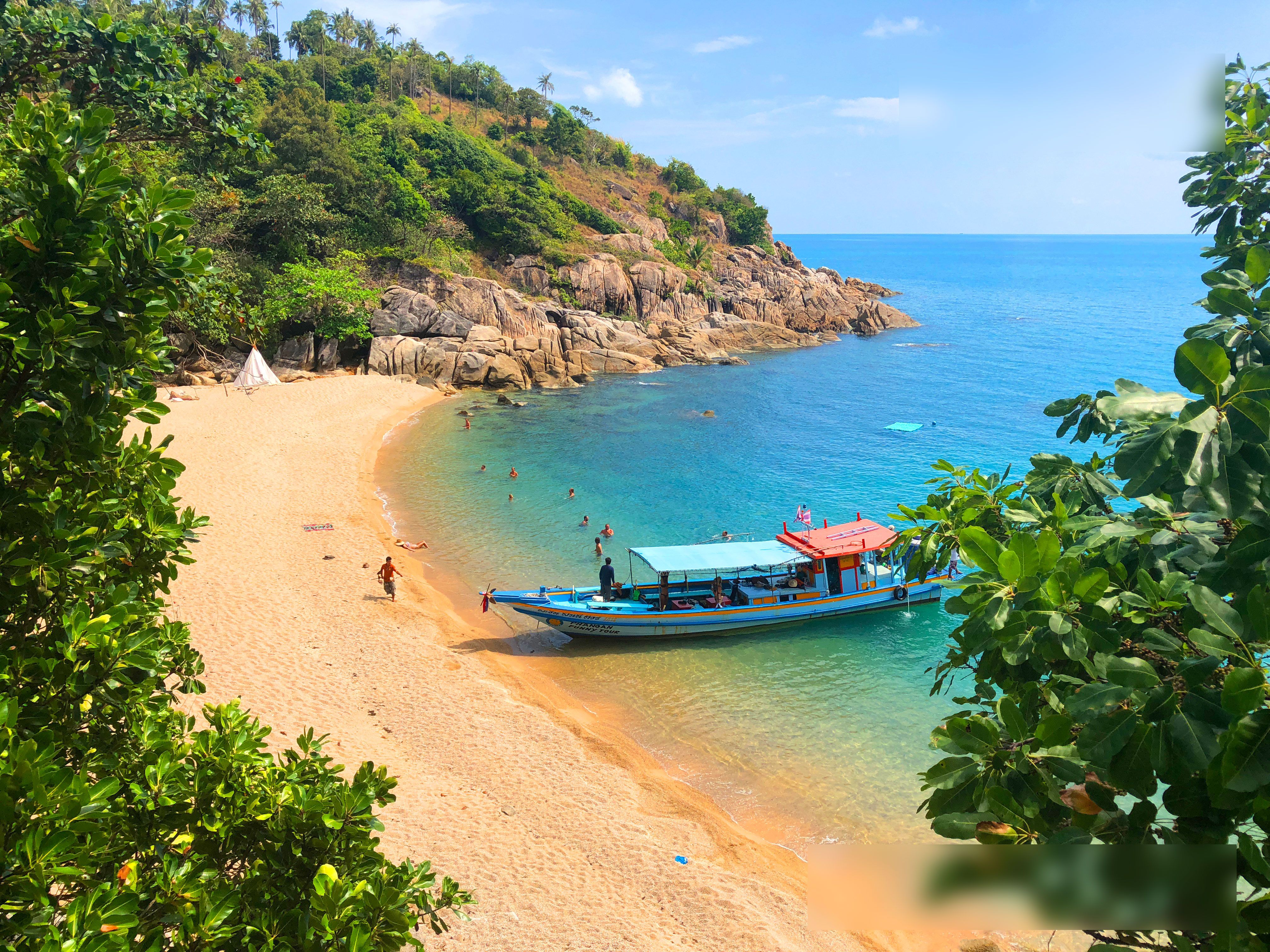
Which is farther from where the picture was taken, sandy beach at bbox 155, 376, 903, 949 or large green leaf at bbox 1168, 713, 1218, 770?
sandy beach at bbox 155, 376, 903, 949

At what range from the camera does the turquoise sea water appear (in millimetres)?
14195

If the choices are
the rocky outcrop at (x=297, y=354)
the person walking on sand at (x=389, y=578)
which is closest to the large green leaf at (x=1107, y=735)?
the person walking on sand at (x=389, y=578)

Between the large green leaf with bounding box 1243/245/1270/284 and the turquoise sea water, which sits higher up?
the large green leaf with bounding box 1243/245/1270/284

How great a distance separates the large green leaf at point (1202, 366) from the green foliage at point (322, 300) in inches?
1775

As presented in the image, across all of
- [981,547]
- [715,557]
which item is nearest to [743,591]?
[715,557]

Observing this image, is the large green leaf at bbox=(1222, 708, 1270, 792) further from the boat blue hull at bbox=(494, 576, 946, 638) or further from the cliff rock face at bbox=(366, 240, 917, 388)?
the cliff rock face at bbox=(366, 240, 917, 388)

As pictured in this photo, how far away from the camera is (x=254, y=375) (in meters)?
36.6

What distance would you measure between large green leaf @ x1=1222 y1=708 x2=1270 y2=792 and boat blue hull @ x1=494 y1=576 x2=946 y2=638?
16.1 metres

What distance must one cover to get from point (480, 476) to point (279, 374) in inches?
A: 707

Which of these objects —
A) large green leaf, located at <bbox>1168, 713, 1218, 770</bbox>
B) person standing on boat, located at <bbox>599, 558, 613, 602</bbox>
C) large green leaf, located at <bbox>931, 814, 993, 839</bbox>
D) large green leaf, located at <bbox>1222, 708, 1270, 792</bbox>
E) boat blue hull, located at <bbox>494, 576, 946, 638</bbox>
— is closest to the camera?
large green leaf, located at <bbox>1222, 708, 1270, 792</bbox>

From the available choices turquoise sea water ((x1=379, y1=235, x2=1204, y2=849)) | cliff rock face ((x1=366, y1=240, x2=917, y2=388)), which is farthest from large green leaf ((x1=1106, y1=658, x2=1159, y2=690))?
cliff rock face ((x1=366, y1=240, x2=917, y2=388))

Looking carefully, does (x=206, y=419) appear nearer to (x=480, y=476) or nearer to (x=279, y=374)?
(x=279, y=374)

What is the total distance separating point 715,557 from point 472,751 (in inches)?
319

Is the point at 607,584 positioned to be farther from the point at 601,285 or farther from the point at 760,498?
the point at 601,285
